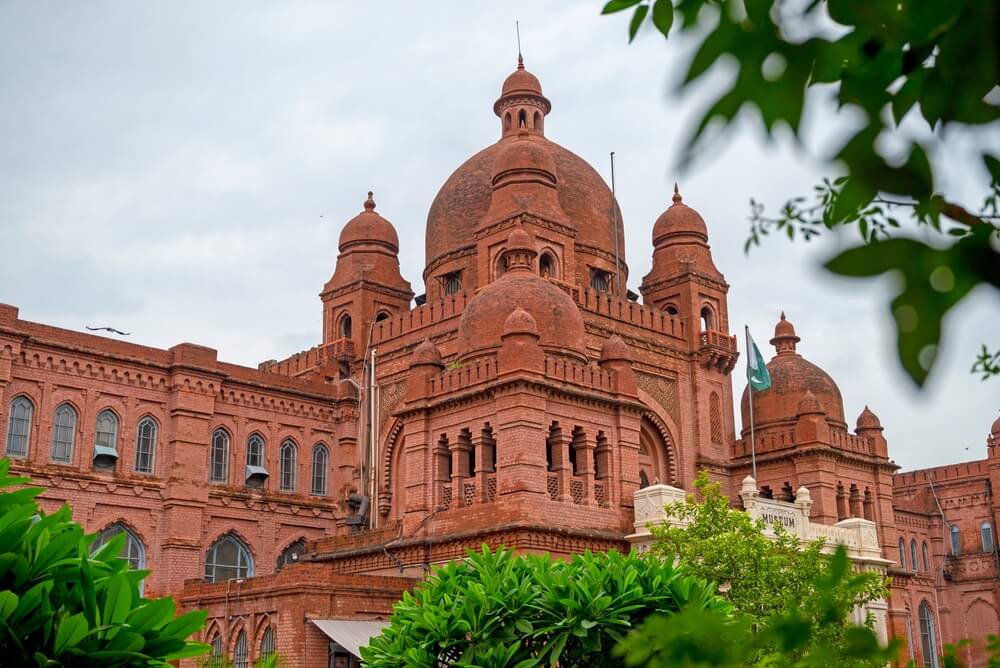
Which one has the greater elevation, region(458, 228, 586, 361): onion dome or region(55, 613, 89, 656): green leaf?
region(458, 228, 586, 361): onion dome

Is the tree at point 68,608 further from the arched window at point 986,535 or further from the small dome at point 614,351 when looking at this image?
the arched window at point 986,535

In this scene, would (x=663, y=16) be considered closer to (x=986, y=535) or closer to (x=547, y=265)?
(x=547, y=265)

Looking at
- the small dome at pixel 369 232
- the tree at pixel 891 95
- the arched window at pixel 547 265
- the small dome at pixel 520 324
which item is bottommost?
the tree at pixel 891 95

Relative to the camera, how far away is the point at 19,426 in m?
24.7

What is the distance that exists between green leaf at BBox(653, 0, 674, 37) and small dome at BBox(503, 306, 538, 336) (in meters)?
20.6

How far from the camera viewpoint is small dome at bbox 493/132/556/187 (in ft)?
94.8

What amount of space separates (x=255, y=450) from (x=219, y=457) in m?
1.09

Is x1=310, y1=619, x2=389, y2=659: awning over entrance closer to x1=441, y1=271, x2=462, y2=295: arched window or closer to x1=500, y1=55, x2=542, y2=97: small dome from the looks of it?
x1=441, y1=271, x2=462, y2=295: arched window

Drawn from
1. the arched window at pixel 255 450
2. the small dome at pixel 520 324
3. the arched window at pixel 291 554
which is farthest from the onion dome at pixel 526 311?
the arched window at pixel 291 554

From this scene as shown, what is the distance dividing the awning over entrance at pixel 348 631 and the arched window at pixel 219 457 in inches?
291

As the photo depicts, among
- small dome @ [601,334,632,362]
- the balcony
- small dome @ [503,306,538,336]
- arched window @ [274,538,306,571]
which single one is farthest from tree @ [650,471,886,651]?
arched window @ [274,538,306,571]

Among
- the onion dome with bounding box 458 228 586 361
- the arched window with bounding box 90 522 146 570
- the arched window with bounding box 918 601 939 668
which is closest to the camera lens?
the onion dome with bounding box 458 228 586 361

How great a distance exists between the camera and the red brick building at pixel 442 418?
23031 mm

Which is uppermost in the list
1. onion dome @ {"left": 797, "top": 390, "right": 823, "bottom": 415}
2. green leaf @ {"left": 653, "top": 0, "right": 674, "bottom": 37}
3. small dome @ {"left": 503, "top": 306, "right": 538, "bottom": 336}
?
small dome @ {"left": 503, "top": 306, "right": 538, "bottom": 336}
